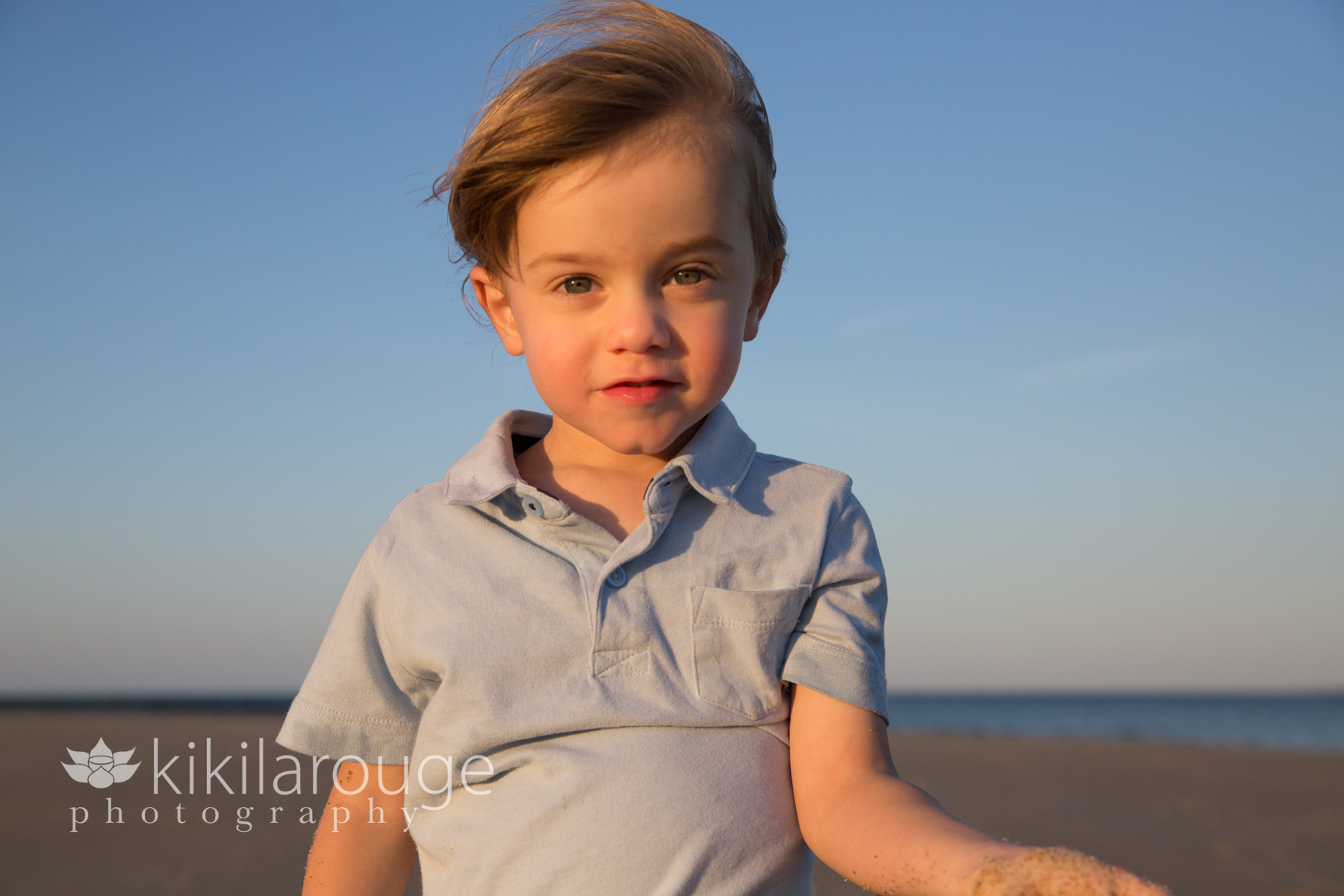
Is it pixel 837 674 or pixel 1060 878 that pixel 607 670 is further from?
pixel 1060 878

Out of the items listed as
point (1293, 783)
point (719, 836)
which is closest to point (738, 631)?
point (719, 836)

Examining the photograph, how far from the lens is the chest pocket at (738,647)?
1.34m

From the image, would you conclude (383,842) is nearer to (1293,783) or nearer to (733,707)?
(733,707)

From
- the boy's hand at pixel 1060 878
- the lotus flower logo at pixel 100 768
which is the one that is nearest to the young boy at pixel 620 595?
the boy's hand at pixel 1060 878

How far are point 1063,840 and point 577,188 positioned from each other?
21.6 feet

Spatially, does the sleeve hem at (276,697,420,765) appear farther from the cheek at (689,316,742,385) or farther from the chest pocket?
the cheek at (689,316,742,385)

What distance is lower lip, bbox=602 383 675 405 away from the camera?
1.40 metres

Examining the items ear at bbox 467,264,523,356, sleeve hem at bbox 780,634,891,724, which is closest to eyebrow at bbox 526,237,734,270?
ear at bbox 467,264,523,356

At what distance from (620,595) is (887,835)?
1.56 feet

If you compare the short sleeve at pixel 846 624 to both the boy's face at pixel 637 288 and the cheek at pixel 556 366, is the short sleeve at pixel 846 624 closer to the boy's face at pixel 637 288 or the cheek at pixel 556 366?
the boy's face at pixel 637 288

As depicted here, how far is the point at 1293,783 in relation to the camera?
29.6ft

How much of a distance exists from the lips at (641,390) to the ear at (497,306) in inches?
11.3

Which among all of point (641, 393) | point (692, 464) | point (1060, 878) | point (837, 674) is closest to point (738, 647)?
point (837, 674)

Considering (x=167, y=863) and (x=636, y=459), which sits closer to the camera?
(x=636, y=459)
